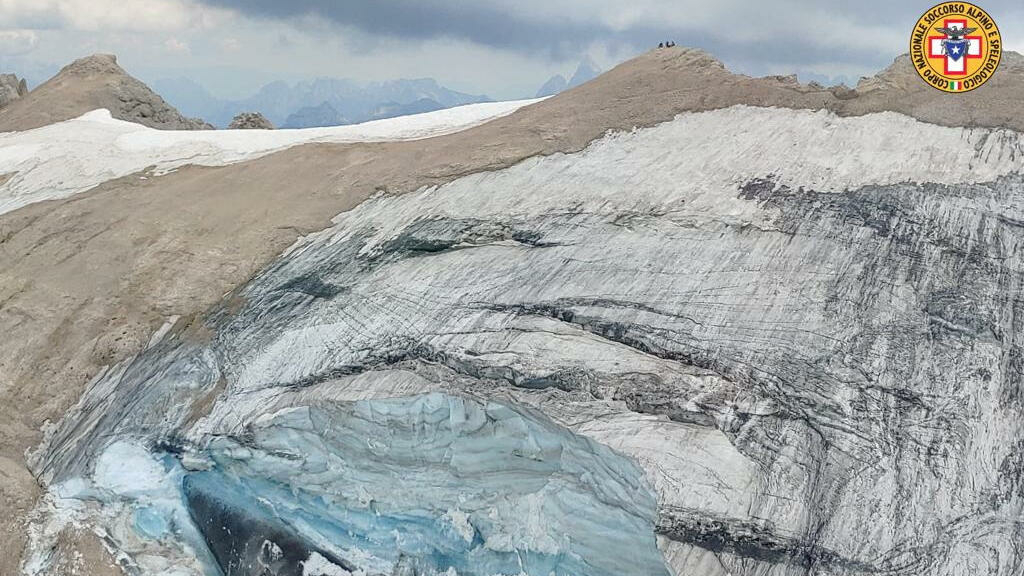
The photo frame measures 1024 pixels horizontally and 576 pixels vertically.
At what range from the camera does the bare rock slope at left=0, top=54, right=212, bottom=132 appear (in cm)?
2723

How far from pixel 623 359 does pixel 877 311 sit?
Answer: 12.5ft

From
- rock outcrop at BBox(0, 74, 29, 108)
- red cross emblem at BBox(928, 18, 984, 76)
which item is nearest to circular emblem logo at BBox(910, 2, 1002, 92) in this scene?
red cross emblem at BBox(928, 18, 984, 76)

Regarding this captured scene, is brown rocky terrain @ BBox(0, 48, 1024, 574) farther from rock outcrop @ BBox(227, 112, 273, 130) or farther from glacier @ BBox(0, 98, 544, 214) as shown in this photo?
rock outcrop @ BBox(227, 112, 273, 130)

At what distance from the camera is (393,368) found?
1132cm

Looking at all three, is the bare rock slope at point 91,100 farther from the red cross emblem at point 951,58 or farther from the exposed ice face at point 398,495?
the red cross emblem at point 951,58

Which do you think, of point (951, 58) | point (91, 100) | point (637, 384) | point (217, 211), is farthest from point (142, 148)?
point (951, 58)

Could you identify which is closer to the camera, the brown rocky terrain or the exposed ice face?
the exposed ice face

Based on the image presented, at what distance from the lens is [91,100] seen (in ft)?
94.1

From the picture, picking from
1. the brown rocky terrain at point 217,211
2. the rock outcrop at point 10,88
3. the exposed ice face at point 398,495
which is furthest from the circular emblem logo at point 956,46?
the rock outcrop at point 10,88

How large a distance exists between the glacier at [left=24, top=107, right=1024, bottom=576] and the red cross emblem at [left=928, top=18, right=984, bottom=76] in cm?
158

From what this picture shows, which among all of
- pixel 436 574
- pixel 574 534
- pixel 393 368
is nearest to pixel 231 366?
pixel 393 368

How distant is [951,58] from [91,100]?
106 ft

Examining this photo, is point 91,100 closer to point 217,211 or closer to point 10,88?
point 10,88

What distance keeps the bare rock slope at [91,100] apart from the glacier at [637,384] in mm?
20101
